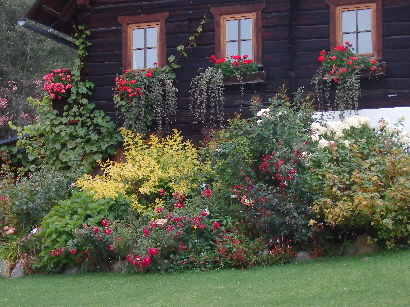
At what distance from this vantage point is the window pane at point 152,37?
1368cm

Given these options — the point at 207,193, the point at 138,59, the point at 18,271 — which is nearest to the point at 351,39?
the point at 138,59

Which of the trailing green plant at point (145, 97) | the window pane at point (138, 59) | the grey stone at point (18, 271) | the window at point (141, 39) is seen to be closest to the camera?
the grey stone at point (18, 271)

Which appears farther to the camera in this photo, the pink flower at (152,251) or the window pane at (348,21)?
the window pane at (348,21)

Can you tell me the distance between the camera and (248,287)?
7.34m

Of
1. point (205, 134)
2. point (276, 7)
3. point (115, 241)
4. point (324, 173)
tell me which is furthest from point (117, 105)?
point (324, 173)

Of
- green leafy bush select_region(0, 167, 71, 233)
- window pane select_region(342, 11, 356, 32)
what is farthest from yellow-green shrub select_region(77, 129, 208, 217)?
window pane select_region(342, 11, 356, 32)

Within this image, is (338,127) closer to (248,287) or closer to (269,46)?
(269,46)

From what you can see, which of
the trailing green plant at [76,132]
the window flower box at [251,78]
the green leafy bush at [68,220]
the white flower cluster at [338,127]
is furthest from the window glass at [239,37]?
the green leafy bush at [68,220]

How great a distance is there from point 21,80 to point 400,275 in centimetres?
2234

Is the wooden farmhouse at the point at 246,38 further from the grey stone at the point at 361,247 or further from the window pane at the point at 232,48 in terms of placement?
the grey stone at the point at 361,247

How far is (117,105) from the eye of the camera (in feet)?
43.3

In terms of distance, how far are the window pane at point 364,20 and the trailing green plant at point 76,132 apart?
539cm

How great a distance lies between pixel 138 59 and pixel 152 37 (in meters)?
0.56

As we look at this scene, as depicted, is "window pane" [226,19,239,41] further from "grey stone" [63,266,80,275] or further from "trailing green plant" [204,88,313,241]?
"grey stone" [63,266,80,275]
